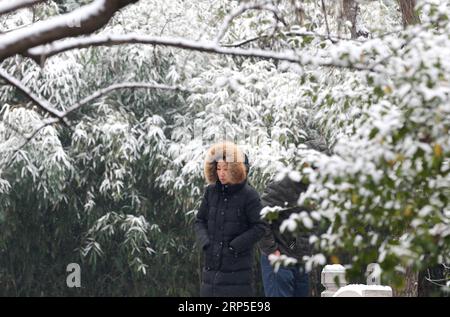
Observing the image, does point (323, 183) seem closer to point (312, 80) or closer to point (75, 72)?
point (312, 80)

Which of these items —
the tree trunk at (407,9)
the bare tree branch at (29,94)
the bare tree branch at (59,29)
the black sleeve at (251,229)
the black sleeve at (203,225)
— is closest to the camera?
the bare tree branch at (59,29)

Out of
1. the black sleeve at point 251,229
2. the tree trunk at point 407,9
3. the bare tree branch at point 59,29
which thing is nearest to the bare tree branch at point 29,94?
the bare tree branch at point 59,29

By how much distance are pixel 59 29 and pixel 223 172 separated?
3.02 meters

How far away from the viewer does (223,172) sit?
7.57 metres

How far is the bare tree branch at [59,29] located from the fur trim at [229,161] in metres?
2.93

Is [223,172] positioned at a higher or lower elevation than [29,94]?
higher

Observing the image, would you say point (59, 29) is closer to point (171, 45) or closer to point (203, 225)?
point (171, 45)

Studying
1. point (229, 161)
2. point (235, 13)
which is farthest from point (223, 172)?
point (235, 13)

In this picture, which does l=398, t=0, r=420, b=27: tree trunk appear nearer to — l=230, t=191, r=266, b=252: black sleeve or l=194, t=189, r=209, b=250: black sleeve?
l=230, t=191, r=266, b=252: black sleeve

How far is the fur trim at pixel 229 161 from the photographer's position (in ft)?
24.7

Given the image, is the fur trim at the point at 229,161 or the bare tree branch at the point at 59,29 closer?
the bare tree branch at the point at 59,29

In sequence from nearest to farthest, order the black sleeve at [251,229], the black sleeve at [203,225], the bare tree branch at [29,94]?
the bare tree branch at [29,94] → the black sleeve at [251,229] → the black sleeve at [203,225]

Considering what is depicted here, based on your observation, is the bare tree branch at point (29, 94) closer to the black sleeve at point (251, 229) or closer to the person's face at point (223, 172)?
the person's face at point (223, 172)

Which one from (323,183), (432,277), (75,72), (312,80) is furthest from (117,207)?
(323,183)
